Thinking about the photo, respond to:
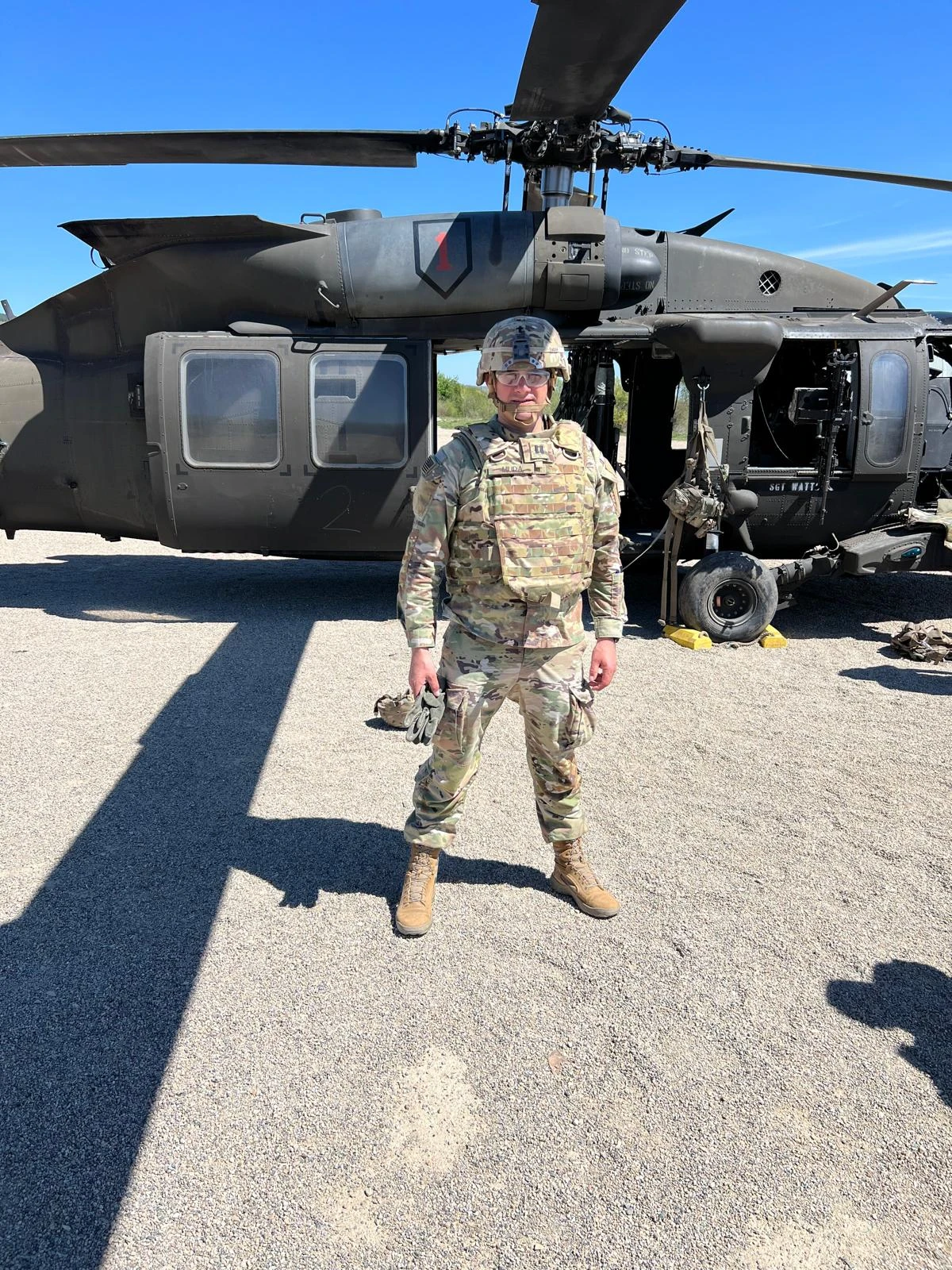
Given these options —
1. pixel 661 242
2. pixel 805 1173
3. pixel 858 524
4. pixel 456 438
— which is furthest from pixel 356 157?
pixel 805 1173

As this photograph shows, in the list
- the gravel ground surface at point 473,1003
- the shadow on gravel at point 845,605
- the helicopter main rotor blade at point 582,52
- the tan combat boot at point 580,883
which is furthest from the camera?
the shadow on gravel at point 845,605

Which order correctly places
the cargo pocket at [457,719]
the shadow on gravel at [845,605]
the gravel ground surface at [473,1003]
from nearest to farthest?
1. the gravel ground surface at [473,1003]
2. the cargo pocket at [457,719]
3. the shadow on gravel at [845,605]

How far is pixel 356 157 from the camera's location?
597 cm

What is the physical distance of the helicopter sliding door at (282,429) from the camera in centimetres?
674

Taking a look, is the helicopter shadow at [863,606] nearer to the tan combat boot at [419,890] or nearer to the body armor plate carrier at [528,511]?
the body armor plate carrier at [528,511]

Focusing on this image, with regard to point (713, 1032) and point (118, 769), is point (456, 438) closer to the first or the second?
point (713, 1032)

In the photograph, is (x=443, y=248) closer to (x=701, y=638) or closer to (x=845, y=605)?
(x=701, y=638)

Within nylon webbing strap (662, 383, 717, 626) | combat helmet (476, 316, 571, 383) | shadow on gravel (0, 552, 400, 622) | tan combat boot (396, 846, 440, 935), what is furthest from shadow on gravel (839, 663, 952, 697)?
combat helmet (476, 316, 571, 383)

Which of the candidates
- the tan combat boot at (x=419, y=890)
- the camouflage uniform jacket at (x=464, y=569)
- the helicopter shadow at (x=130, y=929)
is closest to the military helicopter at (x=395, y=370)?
the helicopter shadow at (x=130, y=929)

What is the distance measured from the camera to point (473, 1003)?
2645mm

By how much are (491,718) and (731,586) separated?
4390mm

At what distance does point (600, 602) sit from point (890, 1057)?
5.33ft

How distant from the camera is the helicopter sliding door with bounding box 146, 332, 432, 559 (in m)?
6.74

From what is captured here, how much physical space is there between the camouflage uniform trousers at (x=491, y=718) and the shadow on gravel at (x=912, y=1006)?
3.35 feet
